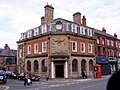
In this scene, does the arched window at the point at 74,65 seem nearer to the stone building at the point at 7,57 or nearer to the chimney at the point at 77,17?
the chimney at the point at 77,17

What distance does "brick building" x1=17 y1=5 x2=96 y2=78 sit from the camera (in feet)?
120

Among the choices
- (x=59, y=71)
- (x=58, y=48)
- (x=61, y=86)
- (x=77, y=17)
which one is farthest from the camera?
(x=77, y=17)

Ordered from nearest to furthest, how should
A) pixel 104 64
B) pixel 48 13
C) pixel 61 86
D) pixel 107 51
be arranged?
pixel 61 86, pixel 48 13, pixel 104 64, pixel 107 51

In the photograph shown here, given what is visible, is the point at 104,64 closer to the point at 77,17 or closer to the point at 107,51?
the point at 107,51

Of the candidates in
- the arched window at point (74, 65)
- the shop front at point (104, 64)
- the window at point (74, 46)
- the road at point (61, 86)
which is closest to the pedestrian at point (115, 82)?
the road at point (61, 86)

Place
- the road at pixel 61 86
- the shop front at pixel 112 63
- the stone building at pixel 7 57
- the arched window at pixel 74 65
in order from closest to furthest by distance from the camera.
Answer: the road at pixel 61 86 → the arched window at pixel 74 65 → the shop front at pixel 112 63 → the stone building at pixel 7 57

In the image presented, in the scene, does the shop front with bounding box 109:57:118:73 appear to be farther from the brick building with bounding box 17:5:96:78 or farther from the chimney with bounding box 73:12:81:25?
the chimney with bounding box 73:12:81:25

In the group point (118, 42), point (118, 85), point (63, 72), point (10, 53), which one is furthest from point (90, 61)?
point (118, 85)

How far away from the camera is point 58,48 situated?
120ft

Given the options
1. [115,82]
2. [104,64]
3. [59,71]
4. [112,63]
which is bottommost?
[59,71]

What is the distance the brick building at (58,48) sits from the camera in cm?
3650

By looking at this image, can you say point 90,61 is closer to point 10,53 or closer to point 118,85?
point 10,53

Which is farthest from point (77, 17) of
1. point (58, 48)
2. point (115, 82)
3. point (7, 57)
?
point (115, 82)

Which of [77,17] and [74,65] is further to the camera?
[77,17]
